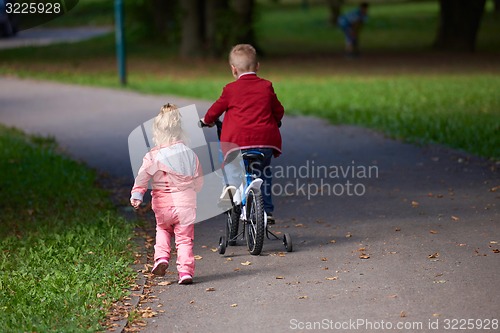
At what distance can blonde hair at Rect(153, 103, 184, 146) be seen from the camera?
736cm

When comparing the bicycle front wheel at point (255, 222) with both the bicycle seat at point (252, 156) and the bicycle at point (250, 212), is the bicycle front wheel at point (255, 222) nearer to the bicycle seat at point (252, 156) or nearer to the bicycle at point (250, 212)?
the bicycle at point (250, 212)

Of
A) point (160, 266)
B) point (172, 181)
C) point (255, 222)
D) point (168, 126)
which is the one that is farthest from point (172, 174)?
point (255, 222)

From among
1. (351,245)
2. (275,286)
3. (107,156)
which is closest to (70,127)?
(107,156)

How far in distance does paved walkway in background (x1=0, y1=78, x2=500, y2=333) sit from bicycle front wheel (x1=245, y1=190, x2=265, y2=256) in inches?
3.9

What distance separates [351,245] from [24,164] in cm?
610

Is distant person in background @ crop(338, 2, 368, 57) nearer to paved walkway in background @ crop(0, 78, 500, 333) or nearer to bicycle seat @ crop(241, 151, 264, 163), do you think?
paved walkway in background @ crop(0, 78, 500, 333)

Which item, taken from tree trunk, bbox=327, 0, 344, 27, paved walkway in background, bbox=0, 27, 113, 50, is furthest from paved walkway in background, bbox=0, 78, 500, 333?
tree trunk, bbox=327, 0, 344, 27

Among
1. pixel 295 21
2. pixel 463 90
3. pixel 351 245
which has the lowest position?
pixel 295 21

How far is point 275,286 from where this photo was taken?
7133mm

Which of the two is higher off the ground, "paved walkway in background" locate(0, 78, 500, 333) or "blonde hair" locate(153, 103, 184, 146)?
"blonde hair" locate(153, 103, 184, 146)

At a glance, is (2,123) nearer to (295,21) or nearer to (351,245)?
(351,245)

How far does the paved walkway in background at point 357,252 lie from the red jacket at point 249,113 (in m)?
0.89

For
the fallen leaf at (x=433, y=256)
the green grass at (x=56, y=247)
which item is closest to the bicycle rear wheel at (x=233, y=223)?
the green grass at (x=56, y=247)

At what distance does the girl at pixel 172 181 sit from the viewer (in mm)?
7359
